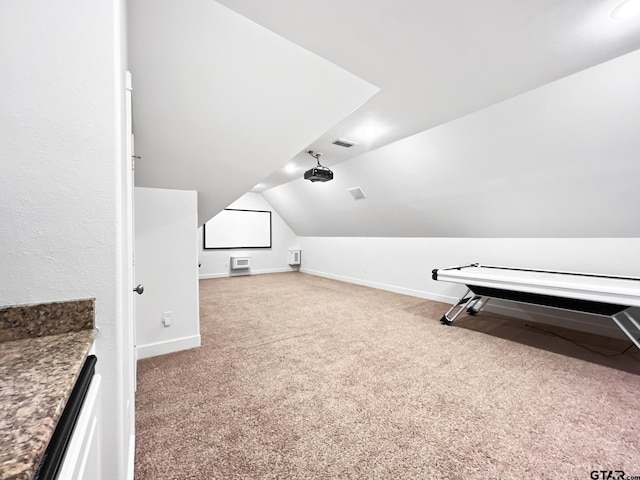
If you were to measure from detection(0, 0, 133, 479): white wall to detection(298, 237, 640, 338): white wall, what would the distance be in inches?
181

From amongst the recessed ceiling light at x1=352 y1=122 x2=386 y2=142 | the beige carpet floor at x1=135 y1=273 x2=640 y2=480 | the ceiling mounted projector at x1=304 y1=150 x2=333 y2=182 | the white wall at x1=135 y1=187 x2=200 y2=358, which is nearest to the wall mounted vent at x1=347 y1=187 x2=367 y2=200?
the ceiling mounted projector at x1=304 y1=150 x2=333 y2=182

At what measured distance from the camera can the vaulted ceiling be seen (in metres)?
1.49

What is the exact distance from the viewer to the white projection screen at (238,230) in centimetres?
715

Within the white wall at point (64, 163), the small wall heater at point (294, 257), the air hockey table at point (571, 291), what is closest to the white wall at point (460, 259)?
the air hockey table at point (571, 291)

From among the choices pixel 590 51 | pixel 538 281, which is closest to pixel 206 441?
pixel 538 281

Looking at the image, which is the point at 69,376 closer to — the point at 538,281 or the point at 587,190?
the point at 538,281

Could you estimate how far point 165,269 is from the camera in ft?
8.50

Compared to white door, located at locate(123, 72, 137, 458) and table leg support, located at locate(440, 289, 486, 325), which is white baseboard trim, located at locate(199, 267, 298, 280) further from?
white door, located at locate(123, 72, 137, 458)

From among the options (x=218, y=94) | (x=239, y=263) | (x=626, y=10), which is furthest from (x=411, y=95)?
(x=239, y=263)

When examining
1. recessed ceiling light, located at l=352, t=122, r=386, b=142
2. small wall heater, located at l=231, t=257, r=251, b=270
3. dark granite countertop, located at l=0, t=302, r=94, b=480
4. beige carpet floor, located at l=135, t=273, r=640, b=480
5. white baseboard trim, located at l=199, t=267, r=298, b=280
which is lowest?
beige carpet floor, located at l=135, t=273, r=640, b=480

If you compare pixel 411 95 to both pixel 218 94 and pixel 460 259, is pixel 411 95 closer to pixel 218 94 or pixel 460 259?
pixel 218 94

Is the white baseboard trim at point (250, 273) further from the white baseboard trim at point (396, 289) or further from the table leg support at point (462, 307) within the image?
the table leg support at point (462, 307)

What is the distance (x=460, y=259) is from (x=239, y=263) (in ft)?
17.5

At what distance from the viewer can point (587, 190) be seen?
2832mm
